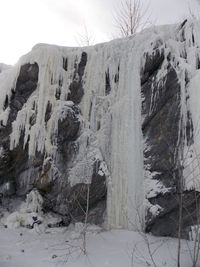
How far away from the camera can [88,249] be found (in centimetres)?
859

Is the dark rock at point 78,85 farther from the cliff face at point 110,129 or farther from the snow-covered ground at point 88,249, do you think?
the snow-covered ground at point 88,249

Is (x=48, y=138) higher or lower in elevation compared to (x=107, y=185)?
→ higher

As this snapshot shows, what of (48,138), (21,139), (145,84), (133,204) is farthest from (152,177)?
(21,139)

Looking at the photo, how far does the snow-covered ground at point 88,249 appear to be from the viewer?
783 centimetres

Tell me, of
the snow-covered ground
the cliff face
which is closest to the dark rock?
the cliff face

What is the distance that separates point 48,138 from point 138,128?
2313 mm

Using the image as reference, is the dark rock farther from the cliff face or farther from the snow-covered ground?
the snow-covered ground

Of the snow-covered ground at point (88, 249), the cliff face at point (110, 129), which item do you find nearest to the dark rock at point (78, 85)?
the cliff face at point (110, 129)

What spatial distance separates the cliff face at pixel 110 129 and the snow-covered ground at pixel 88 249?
1.21 feet

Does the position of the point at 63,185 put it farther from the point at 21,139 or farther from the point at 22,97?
the point at 22,97

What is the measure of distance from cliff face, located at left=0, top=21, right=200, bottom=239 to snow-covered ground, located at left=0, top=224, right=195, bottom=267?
0.37m

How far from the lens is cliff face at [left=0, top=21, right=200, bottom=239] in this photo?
8.81 m

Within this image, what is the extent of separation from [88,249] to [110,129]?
8.70 feet

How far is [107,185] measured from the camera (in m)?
9.62
